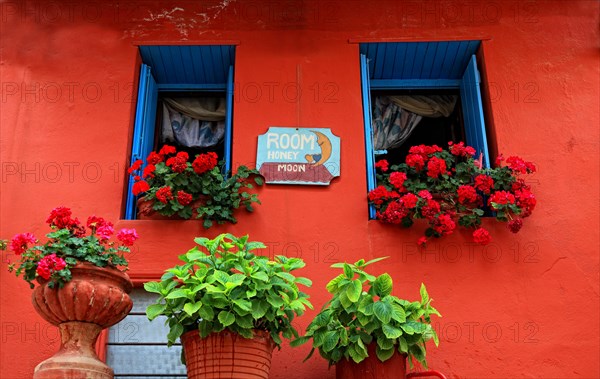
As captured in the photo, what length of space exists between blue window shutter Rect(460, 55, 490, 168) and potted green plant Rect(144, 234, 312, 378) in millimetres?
2257

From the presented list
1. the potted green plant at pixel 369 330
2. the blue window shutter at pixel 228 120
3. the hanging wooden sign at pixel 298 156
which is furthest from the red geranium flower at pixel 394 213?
the blue window shutter at pixel 228 120

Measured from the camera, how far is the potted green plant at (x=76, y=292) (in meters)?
4.71

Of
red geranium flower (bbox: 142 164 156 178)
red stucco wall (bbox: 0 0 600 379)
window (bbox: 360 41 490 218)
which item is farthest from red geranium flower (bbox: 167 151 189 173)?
window (bbox: 360 41 490 218)

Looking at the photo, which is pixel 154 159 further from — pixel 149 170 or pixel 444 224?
pixel 444 224

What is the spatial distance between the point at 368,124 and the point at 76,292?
279 cm

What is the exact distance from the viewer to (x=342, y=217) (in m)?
6.12

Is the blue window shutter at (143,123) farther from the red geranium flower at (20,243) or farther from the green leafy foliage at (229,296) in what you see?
the green leafy foliage at (229,296)

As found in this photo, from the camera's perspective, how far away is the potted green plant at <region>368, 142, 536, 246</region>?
19.5 ft

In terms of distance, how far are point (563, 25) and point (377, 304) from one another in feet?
11.0

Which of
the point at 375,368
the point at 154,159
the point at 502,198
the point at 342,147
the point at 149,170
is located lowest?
the point at 375,368

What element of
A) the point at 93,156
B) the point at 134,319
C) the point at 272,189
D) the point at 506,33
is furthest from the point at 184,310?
the point at 506,33

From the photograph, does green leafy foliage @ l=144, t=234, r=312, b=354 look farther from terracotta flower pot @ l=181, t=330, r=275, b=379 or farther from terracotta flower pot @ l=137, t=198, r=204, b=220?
terracotta flower pot @ l=137, t=198, r=204, b=220

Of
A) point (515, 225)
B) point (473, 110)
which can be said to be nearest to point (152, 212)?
point (515, 225)

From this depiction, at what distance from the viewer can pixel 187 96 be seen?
24.3 ft
